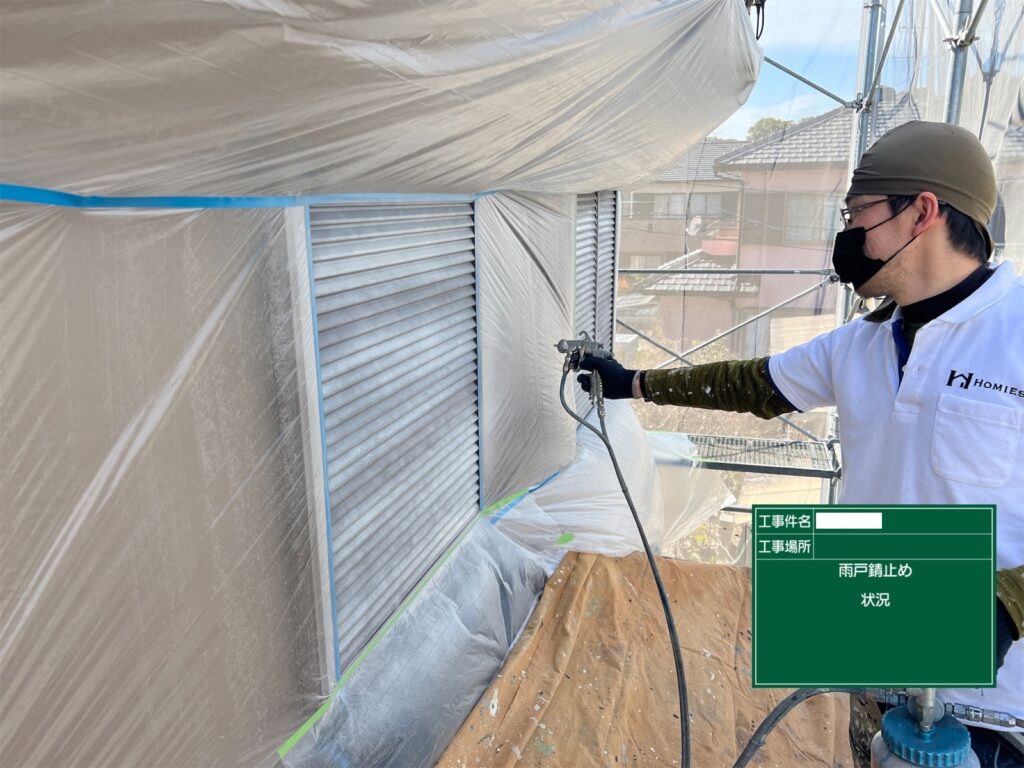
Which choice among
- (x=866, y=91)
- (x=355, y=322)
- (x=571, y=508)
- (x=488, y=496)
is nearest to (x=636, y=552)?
(x=571, y=508)

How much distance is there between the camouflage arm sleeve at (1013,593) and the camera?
762 millimetres

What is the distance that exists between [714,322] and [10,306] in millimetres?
5347

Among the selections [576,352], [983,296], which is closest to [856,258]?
[983,296]

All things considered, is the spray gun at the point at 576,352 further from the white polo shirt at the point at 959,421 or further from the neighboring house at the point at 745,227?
the neighboring house at the point at 745,227

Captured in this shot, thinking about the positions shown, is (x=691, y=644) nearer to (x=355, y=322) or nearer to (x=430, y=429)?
(x=430, y=429)

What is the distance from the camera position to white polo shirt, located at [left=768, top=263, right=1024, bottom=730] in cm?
102

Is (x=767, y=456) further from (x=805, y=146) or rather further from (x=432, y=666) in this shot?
(x=432, y=666)

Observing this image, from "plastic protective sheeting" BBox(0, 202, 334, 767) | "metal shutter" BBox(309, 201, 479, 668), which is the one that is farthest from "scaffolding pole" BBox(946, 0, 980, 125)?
"plastic protective sheeting" BBox(0, 202, 334, 767)

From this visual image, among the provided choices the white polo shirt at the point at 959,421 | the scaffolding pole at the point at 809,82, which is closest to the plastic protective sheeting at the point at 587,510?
the white polo shirt at the point at 959,421

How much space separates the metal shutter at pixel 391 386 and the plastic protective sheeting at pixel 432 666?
8 centimetres

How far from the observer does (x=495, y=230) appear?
73.1 inches

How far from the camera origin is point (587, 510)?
241 cm

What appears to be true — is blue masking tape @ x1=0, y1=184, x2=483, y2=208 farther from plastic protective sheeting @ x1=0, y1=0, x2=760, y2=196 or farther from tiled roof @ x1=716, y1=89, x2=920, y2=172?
tiled roof @ x1=716, y1=89, x2=920, y2=172

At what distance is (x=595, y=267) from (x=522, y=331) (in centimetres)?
104
